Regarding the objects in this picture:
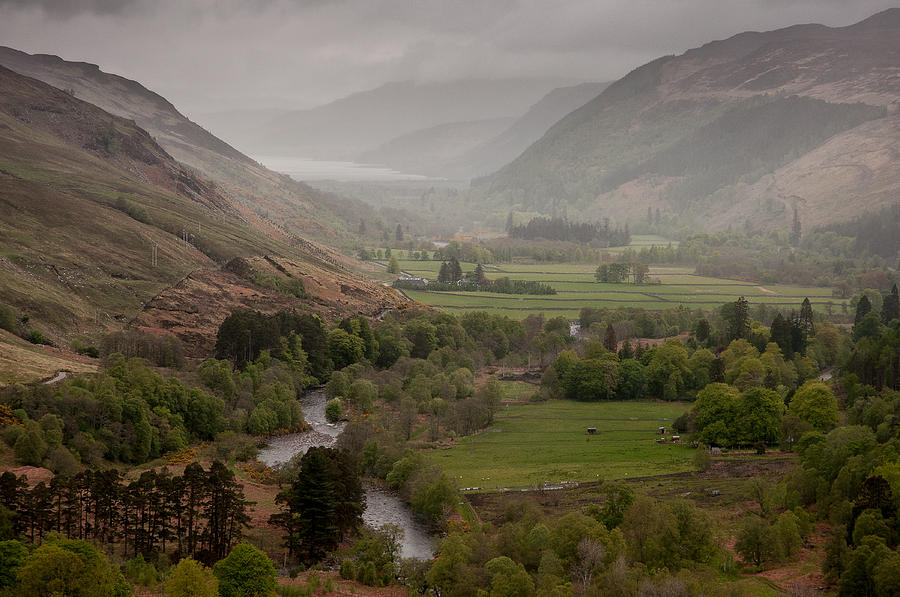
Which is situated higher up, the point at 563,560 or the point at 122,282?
the point at 122,282

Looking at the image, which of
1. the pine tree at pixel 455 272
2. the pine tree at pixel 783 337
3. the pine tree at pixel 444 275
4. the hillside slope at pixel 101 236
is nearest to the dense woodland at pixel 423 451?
the pine tree at pixel 783 337

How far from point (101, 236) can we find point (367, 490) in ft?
245

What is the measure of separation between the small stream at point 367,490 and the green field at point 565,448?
5797mm

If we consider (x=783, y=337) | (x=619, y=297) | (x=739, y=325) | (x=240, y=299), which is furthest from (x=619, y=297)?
(x=240, y=299)

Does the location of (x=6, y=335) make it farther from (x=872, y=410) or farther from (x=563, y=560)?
(x=872, y=410)

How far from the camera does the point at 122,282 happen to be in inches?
4540

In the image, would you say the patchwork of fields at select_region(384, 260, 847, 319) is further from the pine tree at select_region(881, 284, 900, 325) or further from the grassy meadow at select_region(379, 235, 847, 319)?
the pine tree at select_region(881, 284, 900, 325)

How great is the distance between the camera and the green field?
7244cm

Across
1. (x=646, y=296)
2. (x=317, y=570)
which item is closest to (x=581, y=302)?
(x=646, y=296)

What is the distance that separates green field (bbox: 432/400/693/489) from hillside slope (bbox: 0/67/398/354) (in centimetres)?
4112

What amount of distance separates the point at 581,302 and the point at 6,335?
104924mm

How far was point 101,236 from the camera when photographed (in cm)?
12681

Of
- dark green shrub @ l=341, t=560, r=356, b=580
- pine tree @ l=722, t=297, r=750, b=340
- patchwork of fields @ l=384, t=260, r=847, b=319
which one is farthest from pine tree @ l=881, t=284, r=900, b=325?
dark green shrub @ l=341, t=560, r=356, b=580

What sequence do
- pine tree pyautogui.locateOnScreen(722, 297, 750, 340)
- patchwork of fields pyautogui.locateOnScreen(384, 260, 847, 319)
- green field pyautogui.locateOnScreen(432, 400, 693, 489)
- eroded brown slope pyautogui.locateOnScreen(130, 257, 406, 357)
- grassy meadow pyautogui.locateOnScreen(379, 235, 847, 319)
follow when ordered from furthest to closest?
patchwork of fields pyautogui.locateOnScreen(384, 260, 847, 319) → grassy meadow pyautogui.locateOnScreen(379, 235, 847, 319) → pine tree pyautogui.locateOnScreen(722, 297, 750, 340) → eroded brown slope pyautogui.locateOnScreen(130, 257, 406, 357) → green field pyautogui.locateOnScreen(432, 400, 693, 489)
